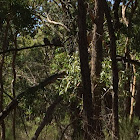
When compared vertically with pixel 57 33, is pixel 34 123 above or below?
below

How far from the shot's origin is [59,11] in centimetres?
840

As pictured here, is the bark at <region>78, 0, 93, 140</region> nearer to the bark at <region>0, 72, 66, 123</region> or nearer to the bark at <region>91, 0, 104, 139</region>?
the bark at <region>91, 0, 104, 139</region>

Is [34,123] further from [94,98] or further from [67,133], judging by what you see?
[94,98]

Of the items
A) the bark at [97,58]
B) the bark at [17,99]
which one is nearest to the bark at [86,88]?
the bark at [97,58]

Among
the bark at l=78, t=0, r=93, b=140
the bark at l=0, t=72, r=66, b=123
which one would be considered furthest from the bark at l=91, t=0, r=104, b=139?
the bark at l=0, t=72, r=66, b=123

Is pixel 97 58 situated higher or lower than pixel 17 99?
higher

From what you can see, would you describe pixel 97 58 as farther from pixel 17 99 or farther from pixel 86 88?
pixel 17 99

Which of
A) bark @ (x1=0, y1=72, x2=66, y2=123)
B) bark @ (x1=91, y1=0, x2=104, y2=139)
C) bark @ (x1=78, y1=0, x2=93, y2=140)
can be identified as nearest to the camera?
bark @ (x1=78, y1=0, x2=93, y2=140)

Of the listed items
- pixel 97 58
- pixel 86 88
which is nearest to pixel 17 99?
pixel 97 58

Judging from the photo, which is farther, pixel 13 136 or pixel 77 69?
pixel 13 136

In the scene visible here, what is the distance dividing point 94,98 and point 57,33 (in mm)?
2915

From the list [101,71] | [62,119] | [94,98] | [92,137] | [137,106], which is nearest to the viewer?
[92,137]

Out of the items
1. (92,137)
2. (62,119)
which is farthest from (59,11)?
(92,137)

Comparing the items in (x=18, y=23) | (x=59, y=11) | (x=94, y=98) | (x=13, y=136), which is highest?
(x=59, y=11)
